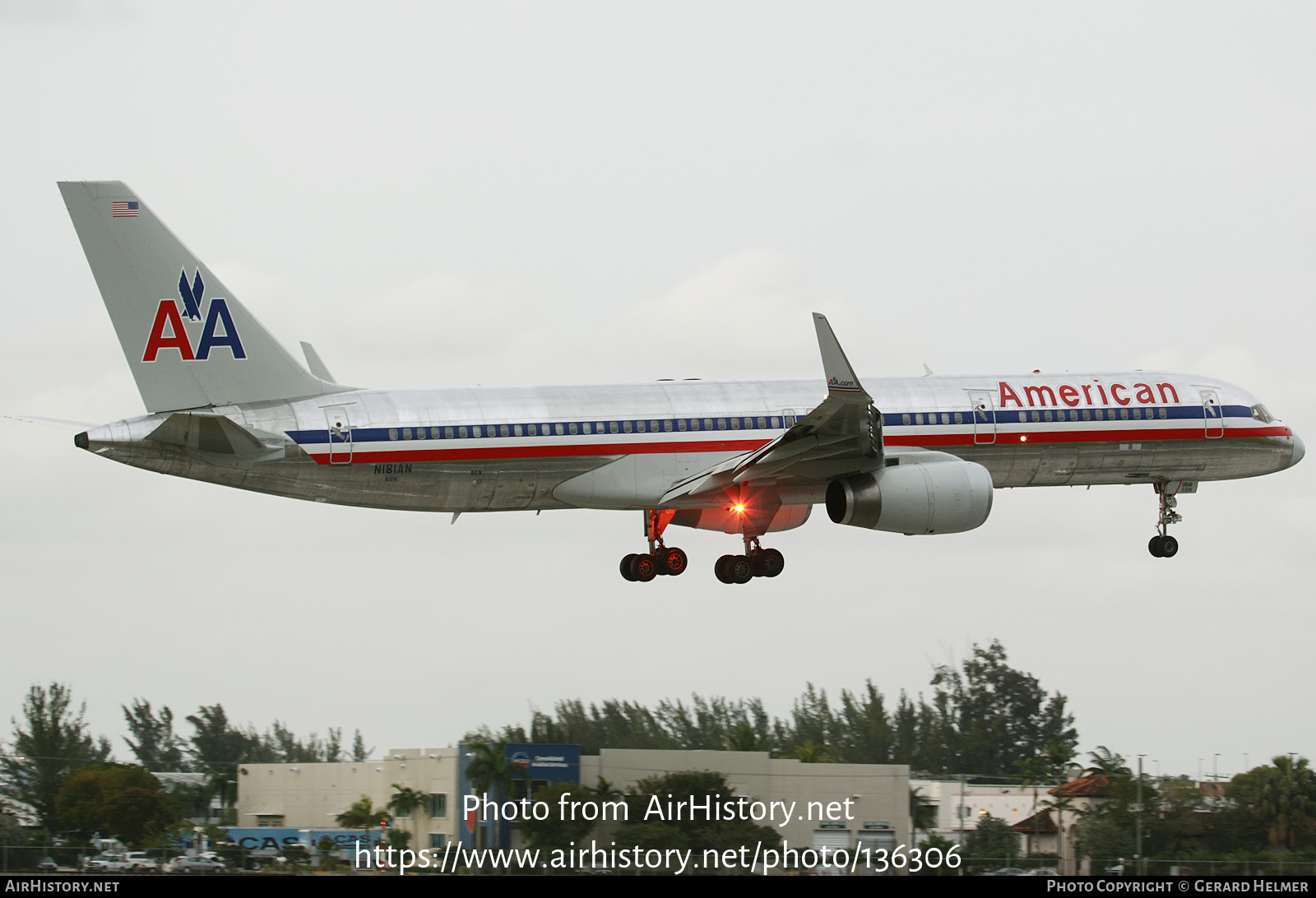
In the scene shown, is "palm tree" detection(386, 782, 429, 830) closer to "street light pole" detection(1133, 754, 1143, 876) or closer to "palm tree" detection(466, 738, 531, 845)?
"palm tree" detection(466, 738, 531, 845)

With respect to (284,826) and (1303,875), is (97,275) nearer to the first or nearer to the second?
(284,826)

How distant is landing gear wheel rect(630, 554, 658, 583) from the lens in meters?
48.6

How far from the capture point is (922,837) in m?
60.8

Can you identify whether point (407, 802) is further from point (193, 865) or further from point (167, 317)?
point (167, 317)

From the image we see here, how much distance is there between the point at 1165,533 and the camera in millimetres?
53000

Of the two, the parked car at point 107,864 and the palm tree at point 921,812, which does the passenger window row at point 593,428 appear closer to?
the parked car at point 107,864

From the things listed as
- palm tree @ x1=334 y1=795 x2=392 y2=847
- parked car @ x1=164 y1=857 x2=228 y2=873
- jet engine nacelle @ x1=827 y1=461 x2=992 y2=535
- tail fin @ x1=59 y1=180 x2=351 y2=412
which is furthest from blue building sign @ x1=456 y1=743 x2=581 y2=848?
jet engine nacelle @ x1=827 y1=461 x2=992 y2=535

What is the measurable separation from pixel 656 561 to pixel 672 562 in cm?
46

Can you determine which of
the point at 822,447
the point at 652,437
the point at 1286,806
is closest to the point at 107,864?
the point at 652,437

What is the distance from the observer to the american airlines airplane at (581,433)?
42.0 meters

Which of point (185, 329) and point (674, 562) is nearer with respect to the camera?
point (185, 329)

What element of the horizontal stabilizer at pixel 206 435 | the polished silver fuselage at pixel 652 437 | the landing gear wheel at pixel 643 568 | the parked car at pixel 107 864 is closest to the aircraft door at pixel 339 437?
the polished silver fuselage at pixel 652 437

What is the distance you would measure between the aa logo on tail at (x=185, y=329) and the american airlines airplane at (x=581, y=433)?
4 cm
